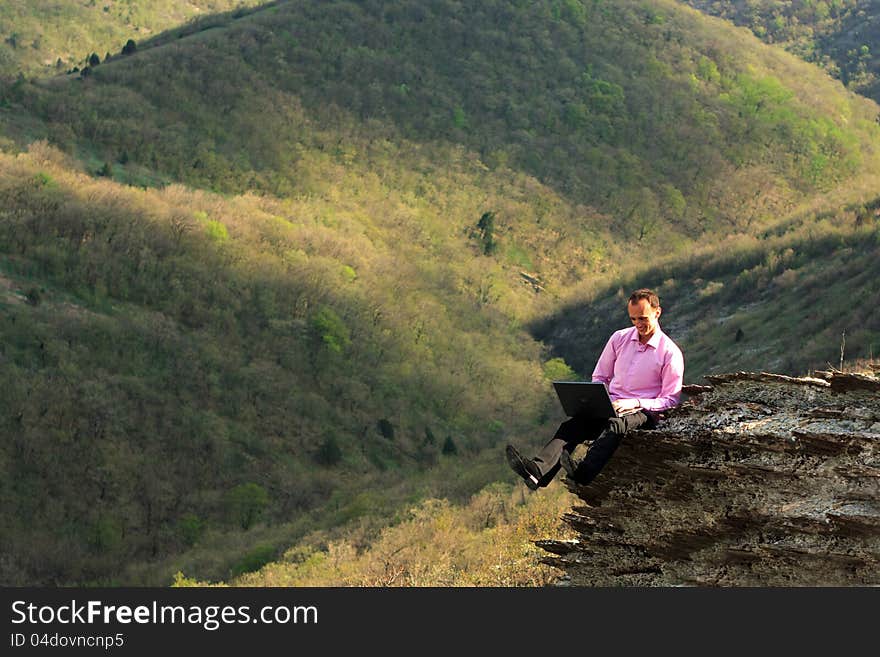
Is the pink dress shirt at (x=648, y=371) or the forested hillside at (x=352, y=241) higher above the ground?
the pink dress shirt at (x=648, y=371)

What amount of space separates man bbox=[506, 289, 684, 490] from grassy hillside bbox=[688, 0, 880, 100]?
114161 mm

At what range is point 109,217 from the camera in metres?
49.8

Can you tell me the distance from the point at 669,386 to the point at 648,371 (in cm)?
22

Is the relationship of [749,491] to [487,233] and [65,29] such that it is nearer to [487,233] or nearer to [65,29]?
[487,233]

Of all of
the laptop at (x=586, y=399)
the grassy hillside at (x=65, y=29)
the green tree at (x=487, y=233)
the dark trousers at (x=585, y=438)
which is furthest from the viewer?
the grassy hillside at (x=65, y=29)

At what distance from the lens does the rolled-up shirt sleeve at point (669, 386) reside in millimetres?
8859

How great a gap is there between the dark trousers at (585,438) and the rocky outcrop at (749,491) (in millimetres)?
461

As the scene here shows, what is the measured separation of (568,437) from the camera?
886 cm

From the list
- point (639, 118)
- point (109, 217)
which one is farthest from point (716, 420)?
point (639, 118)

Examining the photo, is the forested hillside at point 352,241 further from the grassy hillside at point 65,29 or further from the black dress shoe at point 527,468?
the grassy hillside at point 65,29

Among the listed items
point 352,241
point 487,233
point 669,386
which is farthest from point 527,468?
point 487,233

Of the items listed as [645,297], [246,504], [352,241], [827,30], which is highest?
[827,30]

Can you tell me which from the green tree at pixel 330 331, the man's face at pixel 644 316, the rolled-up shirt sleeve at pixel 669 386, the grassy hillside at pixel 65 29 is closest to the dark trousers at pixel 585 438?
the rolled-up shirt sleeve at pixel 669 386

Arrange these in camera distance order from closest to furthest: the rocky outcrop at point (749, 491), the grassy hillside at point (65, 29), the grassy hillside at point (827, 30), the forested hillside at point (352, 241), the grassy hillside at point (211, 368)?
the rocky outcrop at point (749, 491)
the grassy hillside at point (211, 368)
the forested hillside at point (352, 241)
the grassy hillside at point (65, 29)
the grassy hillside at point (827, 30)
